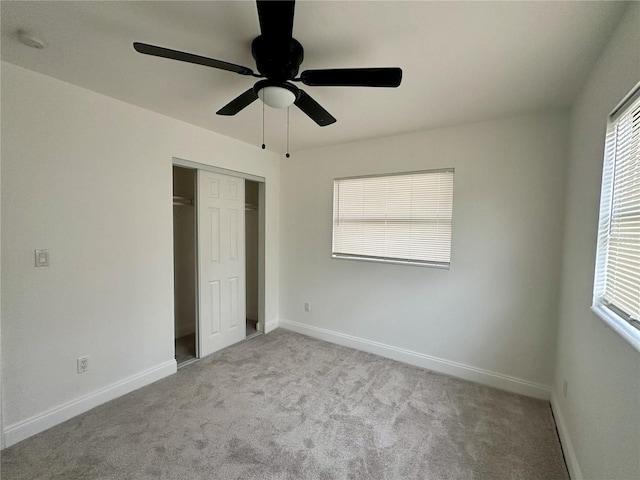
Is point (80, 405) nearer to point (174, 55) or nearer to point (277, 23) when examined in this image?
point (174, 55)

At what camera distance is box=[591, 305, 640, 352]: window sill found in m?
1.05

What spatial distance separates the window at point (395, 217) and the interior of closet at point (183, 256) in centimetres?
193

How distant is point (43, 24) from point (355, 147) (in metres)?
2.62

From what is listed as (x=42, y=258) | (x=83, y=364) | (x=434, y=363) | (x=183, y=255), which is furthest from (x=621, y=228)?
(x=183, y=255)

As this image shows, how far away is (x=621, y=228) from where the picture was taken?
1324 mm

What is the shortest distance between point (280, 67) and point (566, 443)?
113 inches

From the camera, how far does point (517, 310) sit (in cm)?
248

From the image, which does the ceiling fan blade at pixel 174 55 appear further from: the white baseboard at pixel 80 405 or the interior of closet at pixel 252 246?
the interior of closet at pixel 252 246

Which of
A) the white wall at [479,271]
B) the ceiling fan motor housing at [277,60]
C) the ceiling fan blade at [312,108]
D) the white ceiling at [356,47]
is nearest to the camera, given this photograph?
the white ceiling at [356,47]

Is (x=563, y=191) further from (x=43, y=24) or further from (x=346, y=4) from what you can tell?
(x=43, y=24)

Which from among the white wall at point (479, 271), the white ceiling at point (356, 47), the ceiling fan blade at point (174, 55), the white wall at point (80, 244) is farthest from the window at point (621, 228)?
the white wall at point (80, 244)

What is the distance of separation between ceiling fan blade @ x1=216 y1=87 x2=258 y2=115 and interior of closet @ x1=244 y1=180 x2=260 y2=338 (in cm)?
226

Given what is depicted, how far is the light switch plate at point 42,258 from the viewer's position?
1.91 meters

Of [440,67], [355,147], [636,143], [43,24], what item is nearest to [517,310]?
[636,143]
